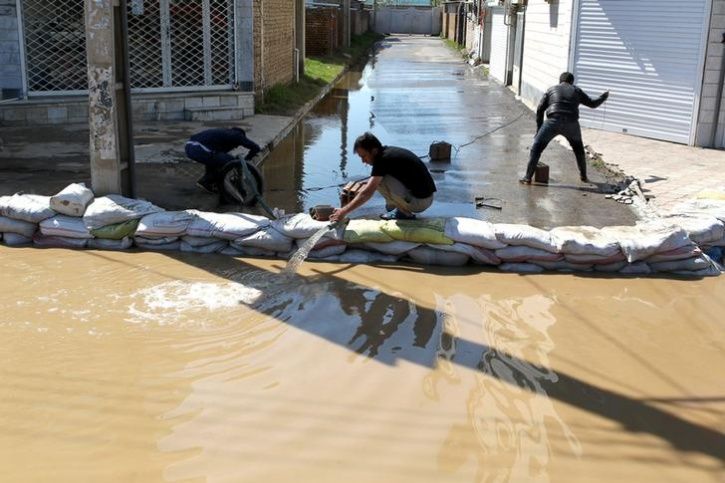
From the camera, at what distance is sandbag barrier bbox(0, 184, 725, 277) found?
22.6ft

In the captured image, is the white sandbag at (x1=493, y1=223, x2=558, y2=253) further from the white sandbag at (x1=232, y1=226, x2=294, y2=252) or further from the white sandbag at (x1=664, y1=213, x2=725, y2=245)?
the white sandbag at (x1=232, y1=226, x2=294, y2=252)

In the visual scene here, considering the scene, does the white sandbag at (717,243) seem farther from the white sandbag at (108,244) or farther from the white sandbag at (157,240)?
the white sandbag at (108,244)

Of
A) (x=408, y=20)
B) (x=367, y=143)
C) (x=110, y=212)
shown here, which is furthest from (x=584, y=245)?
(x=408, y=20)

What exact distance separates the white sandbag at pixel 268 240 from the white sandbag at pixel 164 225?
541mm

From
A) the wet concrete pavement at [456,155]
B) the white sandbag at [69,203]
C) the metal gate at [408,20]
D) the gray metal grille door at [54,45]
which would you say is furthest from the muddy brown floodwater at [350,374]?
the metal gate at [408,20]

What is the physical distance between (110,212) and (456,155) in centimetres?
634

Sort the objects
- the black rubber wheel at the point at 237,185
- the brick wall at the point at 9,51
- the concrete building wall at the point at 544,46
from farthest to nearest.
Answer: the concrete building wall at the point at 544,46 < the brick wall at the point at 9,51 < the black rubber wheel at the point at 237,185

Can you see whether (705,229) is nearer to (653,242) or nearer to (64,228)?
(653,242)

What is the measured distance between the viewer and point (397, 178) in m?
7.39

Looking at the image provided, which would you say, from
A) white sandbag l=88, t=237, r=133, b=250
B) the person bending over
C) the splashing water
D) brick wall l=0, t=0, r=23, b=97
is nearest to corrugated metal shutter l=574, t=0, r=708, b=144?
the person bending over

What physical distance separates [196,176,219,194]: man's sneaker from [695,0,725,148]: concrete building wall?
7.97 m

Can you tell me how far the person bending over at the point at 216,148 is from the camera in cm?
859

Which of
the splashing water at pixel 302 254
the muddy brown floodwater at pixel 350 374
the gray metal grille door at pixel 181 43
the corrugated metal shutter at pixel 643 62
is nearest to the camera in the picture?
the muddy brown floodwater at pixel 350 374

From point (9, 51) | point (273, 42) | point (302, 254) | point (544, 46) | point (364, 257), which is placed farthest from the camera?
point (273, 42)
